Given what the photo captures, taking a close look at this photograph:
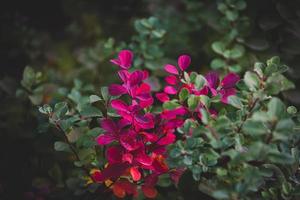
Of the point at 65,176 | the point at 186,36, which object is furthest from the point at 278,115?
the point at 186,36

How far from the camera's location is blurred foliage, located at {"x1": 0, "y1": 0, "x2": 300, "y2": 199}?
135cm

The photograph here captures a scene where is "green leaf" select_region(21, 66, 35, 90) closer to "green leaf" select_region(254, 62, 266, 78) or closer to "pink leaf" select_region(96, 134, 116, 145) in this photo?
"pink leaf" select_region(96, 134, 116, 145)

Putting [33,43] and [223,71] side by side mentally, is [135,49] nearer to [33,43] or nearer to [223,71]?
[223,71]

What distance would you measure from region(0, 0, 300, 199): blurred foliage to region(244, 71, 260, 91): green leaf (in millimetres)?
44

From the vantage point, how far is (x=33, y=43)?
2025 millimetres

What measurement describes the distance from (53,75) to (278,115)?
49.2 inches

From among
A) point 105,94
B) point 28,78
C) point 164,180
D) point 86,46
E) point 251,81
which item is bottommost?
point 86,46

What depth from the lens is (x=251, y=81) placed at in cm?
94

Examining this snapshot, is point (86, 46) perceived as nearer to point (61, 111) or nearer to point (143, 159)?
point (61, 111)

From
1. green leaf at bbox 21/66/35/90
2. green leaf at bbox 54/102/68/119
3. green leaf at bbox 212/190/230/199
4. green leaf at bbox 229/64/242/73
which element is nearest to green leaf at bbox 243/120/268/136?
green leaf at bbox 212/190/230/199

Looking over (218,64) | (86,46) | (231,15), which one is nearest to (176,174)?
(218,64)

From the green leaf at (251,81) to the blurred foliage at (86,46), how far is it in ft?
0.14

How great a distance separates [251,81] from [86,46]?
147 cm

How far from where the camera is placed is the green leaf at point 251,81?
0.93 m
